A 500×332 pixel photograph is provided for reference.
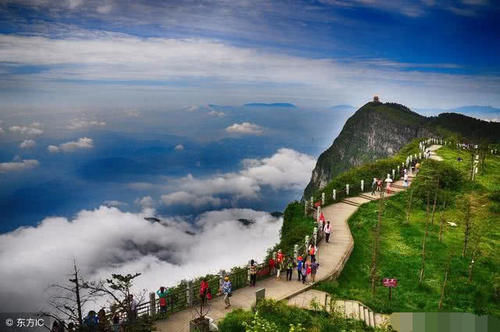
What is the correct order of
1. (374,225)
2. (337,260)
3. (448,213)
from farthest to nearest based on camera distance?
(448,213)
(374,225)
(337,260)

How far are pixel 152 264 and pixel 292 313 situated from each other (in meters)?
133

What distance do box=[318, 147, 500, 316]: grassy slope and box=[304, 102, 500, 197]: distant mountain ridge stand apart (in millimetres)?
98266

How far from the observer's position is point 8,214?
192m

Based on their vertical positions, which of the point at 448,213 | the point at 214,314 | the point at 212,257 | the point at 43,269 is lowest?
the point at 43,269

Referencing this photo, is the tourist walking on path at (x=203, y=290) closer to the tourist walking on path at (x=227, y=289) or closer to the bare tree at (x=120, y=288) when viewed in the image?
the tourist walking on path at (x=227, y=289)

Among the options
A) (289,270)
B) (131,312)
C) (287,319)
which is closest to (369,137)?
(289,270)

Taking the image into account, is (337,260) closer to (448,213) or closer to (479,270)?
(479,270)

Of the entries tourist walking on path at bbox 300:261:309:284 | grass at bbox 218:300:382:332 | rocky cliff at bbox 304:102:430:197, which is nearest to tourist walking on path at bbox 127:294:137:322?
grass at bbox 218:300:382:332

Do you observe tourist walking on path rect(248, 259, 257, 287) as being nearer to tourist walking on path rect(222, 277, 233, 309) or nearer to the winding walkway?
the winding walkway

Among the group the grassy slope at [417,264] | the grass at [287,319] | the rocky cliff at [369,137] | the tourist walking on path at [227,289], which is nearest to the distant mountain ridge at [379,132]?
the rocky cliff at [369,137]

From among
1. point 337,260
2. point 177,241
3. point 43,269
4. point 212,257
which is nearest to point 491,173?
point 337,260

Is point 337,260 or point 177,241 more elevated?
point 337,260

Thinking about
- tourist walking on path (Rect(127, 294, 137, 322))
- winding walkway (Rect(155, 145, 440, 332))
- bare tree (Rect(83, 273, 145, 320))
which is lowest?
winding walkway (Rect(155, 145, 440, 332))

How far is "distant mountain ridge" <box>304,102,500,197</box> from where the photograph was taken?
127250mm
